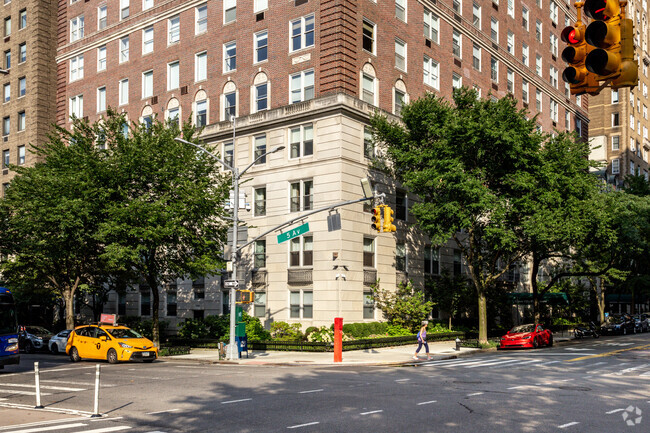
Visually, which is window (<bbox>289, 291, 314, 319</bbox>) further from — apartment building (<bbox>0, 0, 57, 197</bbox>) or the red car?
apartment building (<bbox>0, 0, 57, 197</bbox>)

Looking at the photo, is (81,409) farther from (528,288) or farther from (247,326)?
(528,288)

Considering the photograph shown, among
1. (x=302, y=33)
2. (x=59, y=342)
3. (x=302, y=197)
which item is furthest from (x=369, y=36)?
(x=59, y=342)

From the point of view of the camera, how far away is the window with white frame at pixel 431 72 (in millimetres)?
45316

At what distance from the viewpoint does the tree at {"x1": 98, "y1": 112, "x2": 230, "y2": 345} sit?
30.1 m

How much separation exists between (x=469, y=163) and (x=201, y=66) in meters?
21.3

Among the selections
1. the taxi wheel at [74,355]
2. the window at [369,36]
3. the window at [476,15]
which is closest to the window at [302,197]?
the window at [369,36]

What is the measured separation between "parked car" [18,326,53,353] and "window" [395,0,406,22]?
31.0m

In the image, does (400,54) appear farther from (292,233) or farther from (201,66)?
(292,233)

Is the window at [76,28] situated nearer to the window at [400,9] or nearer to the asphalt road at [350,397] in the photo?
the window at [400,9]

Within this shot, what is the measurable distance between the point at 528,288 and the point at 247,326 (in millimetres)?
32490

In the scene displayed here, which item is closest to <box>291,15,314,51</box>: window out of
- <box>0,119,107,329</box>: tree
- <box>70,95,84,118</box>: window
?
<box>0,119,107,329</box>: tree

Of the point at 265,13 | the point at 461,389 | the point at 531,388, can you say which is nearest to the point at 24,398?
the point at 461,389

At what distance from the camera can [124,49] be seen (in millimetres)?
50750

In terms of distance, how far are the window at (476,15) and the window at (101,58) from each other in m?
→ 30.9
